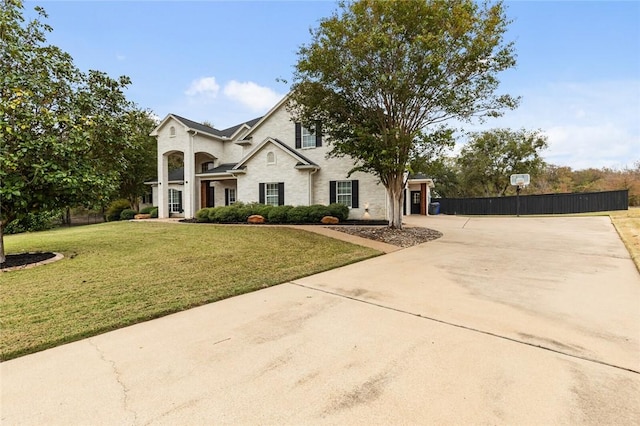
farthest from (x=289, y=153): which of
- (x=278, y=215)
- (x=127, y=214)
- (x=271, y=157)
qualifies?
(x=127, y=214)

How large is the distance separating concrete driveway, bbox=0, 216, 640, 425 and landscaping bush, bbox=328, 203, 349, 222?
10.1 metres

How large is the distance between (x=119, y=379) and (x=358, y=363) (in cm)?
211

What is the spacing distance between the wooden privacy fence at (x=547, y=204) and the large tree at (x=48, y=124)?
88.3ft

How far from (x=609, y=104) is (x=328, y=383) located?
20312 mm

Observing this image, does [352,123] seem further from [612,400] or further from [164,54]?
[612,400]

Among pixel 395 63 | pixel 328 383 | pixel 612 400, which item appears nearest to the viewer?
pixel 612 400

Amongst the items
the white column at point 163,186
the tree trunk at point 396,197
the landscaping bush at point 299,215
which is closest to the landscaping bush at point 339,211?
the landscaping bush at point 299,215

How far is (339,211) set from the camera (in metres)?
15.2

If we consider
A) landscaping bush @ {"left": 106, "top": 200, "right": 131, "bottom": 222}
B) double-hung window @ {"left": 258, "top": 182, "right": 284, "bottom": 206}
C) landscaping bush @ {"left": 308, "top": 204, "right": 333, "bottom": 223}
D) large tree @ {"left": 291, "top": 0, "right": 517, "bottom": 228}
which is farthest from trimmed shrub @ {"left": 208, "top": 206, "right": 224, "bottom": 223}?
landscaping bush @ {"left": 106, "top": 200, "right": 131, "bottom": 222}

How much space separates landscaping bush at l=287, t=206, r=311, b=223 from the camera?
599 inches

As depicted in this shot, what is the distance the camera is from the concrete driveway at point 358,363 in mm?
2170

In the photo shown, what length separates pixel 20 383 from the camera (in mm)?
2551

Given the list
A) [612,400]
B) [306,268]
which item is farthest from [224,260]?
[612,400]

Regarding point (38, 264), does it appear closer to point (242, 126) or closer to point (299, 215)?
point (299, 215)
